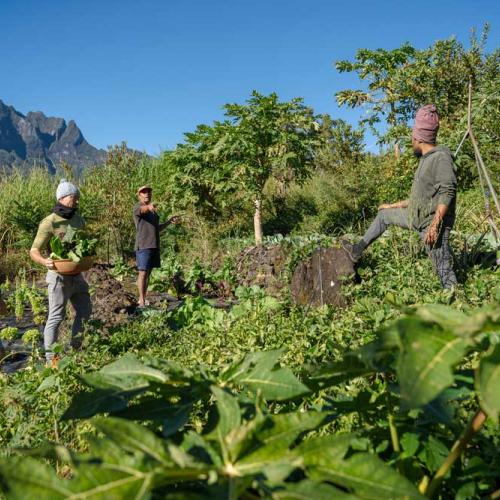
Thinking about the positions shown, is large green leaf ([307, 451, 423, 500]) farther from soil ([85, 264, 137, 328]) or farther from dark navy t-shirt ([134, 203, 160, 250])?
dark navy t-shirt ([134, 203, 160, 250])

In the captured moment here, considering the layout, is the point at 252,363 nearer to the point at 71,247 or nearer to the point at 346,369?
the point at 346,369

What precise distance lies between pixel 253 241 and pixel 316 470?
10.2 metres

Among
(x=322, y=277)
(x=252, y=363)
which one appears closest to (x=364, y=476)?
(x=252, y=363)

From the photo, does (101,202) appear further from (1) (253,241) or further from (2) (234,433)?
(2) (234,433)

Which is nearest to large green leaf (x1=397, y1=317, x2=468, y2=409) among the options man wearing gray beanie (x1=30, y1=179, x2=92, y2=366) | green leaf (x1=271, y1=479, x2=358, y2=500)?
green leaf (x1=271, y1=479, x2=358, y2=500)

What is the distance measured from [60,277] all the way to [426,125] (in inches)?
151

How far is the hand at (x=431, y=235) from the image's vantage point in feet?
15.1

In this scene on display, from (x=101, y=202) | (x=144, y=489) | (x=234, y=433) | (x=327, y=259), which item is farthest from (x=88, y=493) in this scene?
(x=101, y=202)

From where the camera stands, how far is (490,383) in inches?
21.8

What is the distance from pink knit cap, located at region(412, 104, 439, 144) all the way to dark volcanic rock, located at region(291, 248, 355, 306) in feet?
5.27

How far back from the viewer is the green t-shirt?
488 centimetres

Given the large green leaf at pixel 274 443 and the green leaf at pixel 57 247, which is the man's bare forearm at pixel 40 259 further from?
the large green leaf at pixel 274 443

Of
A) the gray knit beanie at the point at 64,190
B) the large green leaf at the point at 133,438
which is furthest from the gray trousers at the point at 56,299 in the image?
the large green leaf at the point at 133,438

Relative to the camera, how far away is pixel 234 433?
64cm
